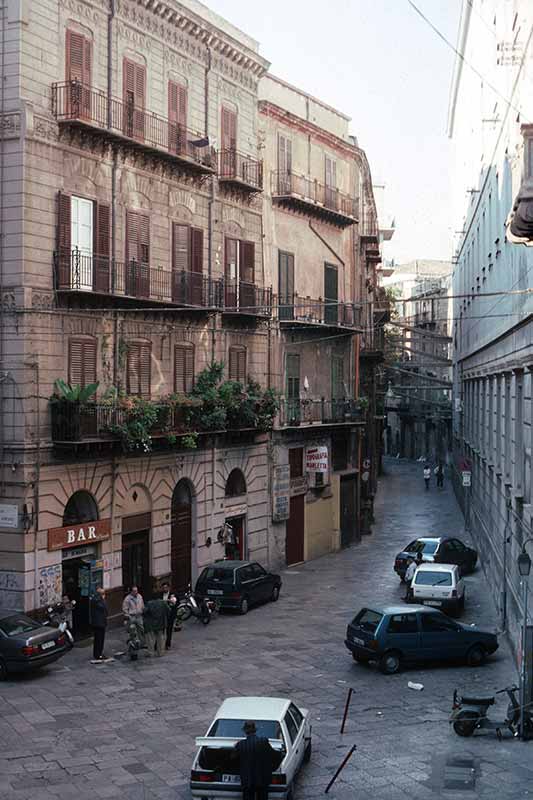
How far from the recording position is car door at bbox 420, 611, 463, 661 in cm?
2441

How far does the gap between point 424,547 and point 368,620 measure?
14.8m

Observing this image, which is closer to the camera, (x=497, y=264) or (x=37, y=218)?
(x=37, y=218)

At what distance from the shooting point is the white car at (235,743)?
14805 millimetres

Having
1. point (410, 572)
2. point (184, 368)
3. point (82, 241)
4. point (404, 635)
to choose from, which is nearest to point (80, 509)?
point (184, 368)

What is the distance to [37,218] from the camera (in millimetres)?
26375

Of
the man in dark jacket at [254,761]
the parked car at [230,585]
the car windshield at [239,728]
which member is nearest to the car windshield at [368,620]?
the parked car at [230,585]

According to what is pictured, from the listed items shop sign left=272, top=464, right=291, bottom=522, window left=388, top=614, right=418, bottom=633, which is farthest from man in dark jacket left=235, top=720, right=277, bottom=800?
shop sign left=272, top=464, right=291, bottom=522

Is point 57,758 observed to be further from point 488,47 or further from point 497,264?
point 488,47

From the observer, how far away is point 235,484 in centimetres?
3716

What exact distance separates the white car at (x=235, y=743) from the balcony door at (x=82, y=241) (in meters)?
14.2

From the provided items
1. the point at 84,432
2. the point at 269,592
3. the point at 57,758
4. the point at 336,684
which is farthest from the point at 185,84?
the point at 57,758

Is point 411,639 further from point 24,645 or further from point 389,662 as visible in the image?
point 24,645

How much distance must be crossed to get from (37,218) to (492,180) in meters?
15.3

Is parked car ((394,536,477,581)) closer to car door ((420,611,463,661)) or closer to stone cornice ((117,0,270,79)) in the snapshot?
car door ((420,611,463,661))
